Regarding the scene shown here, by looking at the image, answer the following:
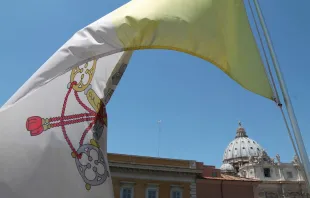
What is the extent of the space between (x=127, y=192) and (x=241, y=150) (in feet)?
251

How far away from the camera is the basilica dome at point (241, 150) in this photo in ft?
306

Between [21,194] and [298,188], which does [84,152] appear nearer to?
[21,194]

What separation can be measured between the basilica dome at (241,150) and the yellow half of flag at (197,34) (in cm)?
9097

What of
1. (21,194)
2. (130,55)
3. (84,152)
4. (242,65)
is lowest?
(21,194)

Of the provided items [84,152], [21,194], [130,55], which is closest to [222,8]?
[130,55]

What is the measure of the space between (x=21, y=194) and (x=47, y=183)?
0.31m

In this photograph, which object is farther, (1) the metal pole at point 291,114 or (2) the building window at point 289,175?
(2) the building window at point 289,175

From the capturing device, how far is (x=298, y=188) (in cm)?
6378

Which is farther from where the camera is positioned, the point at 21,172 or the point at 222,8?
the point at 222,8

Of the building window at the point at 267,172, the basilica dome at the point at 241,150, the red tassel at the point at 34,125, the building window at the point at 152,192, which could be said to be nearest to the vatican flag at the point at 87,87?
the red tassel at the point at 34,125

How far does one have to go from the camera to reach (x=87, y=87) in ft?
15.7

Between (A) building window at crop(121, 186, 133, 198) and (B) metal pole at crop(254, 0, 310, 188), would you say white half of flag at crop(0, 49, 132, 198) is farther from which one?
(A) building window at crop(121, 186, 133, 198)

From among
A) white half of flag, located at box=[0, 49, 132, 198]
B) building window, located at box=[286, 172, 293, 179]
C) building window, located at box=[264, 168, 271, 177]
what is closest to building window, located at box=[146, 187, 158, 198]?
white half of flag, located at box=[0, 49, 132, 198]

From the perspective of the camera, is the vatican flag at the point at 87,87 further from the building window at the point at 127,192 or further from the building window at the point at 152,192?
the building window at the point at 152,192
